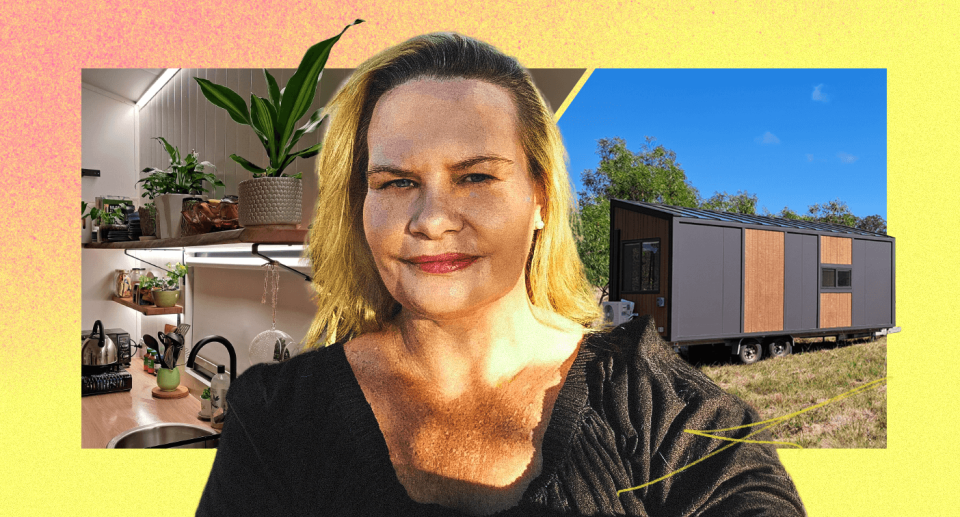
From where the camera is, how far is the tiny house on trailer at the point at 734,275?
4.83ft

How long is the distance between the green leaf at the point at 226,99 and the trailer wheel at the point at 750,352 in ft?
4.75

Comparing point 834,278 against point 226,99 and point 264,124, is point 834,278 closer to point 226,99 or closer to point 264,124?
point 264,124

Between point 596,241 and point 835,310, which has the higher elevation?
point 596,241

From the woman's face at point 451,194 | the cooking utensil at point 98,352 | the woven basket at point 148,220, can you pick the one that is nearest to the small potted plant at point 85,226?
the woven basket at point 148,220

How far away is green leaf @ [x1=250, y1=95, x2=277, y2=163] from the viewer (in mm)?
1496

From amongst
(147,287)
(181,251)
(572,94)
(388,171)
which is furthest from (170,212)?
(572,94)

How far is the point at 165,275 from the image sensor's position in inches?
73.7

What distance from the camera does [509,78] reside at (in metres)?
1.37

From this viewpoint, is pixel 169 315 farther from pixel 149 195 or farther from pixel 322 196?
pixel 322 196

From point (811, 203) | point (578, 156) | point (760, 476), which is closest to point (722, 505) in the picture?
point (760, 476)

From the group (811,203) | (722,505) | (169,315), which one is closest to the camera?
(722,505)

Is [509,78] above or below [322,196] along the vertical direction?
above

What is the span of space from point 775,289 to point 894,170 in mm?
467

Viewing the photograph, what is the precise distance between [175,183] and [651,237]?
1412 mm
